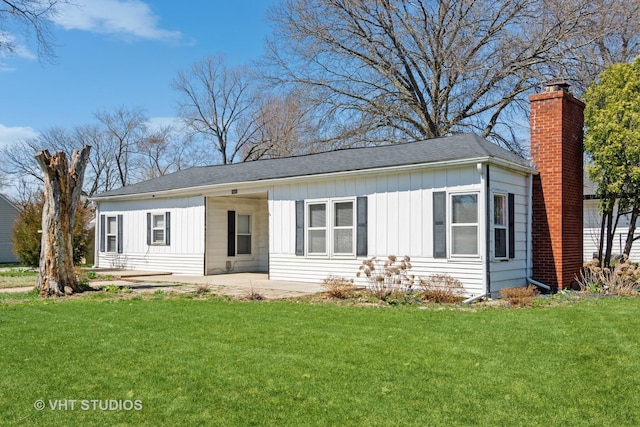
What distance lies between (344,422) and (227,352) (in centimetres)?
229

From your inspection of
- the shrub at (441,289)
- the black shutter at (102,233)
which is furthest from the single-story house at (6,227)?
the shrub at (441,289)

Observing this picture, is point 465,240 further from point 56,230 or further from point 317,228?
point 56,230

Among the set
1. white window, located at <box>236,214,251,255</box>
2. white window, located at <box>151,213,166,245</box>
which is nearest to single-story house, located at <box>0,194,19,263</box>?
white window, located at <box>151,213,166,245</box>

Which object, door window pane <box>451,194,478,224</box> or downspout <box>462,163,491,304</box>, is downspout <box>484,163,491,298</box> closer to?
downspout <box>462,163,491,304</box>

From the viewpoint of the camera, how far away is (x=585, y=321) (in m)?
8.07

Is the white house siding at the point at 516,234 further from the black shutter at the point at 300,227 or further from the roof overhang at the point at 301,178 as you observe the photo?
the black shutter at the point at 300,227

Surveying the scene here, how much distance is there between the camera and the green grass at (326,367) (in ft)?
14.5

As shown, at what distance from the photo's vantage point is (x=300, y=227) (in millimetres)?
14383

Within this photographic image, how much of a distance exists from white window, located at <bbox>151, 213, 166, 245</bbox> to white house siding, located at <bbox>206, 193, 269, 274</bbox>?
2.18 metres

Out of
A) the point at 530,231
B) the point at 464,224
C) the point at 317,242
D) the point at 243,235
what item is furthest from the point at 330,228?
the point at 243,235

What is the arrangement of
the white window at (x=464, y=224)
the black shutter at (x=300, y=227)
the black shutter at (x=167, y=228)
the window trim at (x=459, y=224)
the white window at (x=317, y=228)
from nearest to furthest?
1. the window trim at (x=459, y=224)
2. the white window at (x=464, y=224)
3. the white window at (x=317, y=228)
4. the black shutter at (x=300, y=227)
5. the black shutter at (x=167, y=228)

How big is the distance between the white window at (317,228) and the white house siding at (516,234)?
418 centimetres

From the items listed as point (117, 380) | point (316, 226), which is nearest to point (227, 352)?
Answer: point (117, 380)

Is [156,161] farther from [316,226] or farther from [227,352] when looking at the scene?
[227,352]
